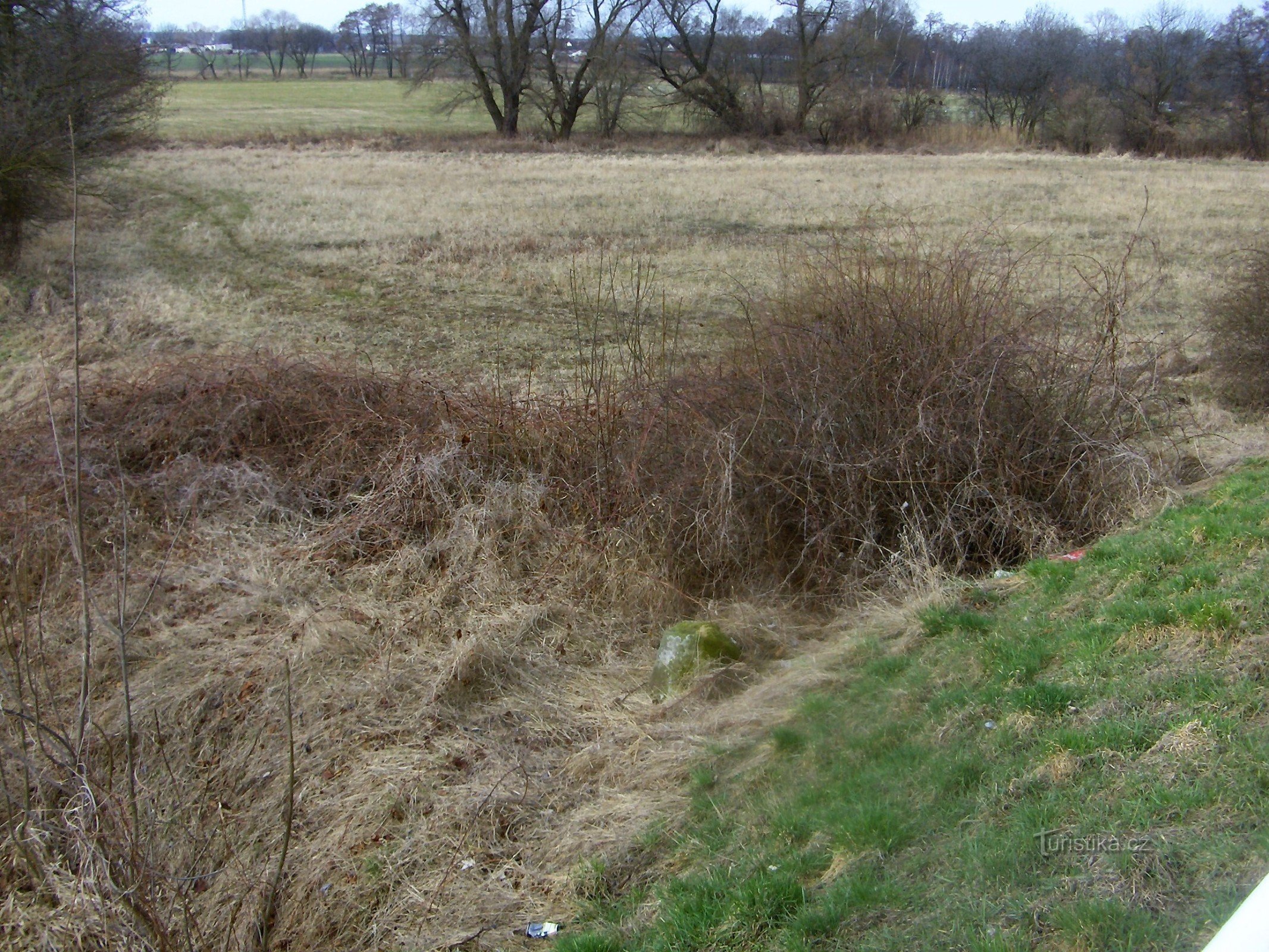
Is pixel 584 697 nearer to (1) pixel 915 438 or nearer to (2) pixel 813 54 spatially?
(1) pixel 915 438

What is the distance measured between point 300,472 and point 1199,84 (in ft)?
145

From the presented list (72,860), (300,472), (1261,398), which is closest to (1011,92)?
(1261,398)

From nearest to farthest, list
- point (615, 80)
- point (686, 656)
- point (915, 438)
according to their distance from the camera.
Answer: point (686, 656) < point (915, 438) < point (615, 80)

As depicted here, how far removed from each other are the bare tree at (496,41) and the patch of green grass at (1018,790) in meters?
41.6

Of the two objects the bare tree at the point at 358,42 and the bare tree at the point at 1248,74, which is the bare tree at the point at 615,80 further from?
the bare tree at the point at 358,42

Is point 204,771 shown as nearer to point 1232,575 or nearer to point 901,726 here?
point 901,726

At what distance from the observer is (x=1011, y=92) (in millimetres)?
49844

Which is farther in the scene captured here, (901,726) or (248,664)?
(248,664)

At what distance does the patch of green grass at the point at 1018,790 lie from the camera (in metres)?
2.95

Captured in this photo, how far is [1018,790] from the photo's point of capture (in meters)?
3.53

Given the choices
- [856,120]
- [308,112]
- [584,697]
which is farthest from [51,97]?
[308,112]

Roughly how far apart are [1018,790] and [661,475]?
3.82m

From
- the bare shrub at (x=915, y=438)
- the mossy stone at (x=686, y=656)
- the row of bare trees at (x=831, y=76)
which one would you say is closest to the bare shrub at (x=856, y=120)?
the row of bare trees at (x=831, y=76)

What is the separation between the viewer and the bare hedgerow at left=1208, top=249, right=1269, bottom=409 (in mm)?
8789
